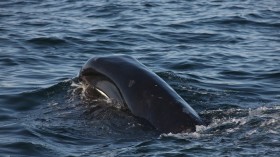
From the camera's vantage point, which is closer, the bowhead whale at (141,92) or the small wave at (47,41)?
the bowhead whale at (141,92)

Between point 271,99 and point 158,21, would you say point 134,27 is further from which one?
point 271,99

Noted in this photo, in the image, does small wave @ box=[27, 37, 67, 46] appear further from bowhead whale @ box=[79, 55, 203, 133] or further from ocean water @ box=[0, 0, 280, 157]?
bowhead whale @ box=[79, 55, 203, 133]

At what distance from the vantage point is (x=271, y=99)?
13.1 metres

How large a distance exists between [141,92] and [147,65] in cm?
658

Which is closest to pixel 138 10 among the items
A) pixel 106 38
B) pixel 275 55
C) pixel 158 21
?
pixel 158 21

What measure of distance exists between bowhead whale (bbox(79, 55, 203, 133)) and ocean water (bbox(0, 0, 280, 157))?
191mm

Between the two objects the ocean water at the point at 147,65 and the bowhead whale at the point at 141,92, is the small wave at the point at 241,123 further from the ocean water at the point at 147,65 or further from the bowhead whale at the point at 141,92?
the bowhead whale at the point at 141,92

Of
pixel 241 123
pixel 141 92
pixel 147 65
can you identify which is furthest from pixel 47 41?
pixel 241 123

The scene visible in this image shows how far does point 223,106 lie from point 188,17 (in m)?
11.4

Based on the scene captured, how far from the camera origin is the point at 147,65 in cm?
1650

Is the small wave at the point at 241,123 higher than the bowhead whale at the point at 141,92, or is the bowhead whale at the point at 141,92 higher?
the bowhead whale at the point at 141,92

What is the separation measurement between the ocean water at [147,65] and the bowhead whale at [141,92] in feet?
0.63

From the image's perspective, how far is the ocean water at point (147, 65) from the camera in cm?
944

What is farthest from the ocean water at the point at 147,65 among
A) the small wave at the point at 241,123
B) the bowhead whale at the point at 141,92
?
the bowhead whale at the point at 141,92
